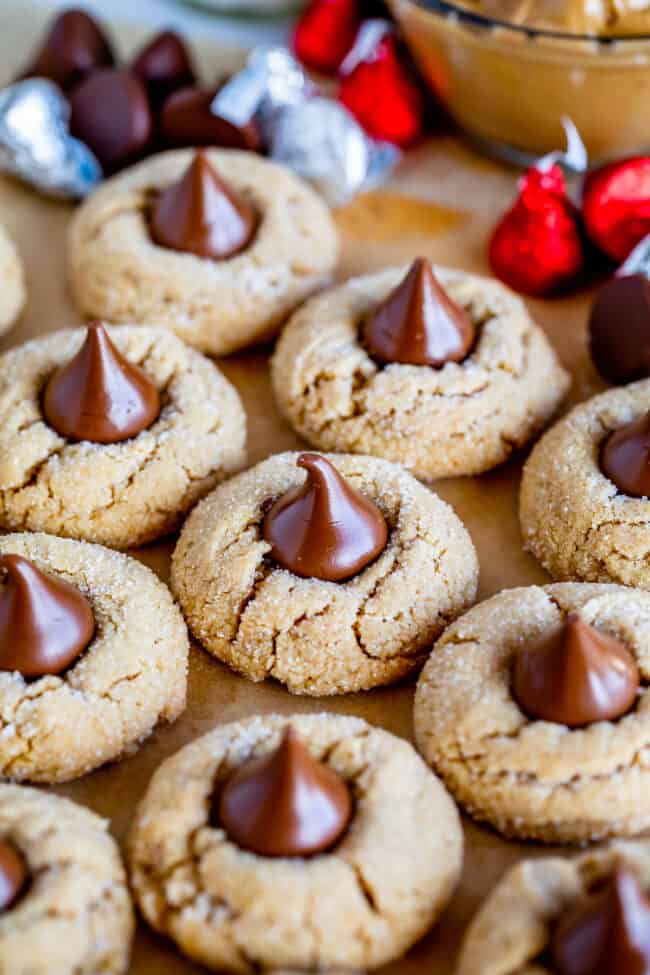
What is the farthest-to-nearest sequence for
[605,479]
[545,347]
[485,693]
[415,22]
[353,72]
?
[353,72]
[415,22]
[545,347]
[605,479]
[485,693]

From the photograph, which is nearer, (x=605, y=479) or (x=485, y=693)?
(x=485, y=693)

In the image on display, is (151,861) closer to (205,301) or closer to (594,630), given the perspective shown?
(594,630)

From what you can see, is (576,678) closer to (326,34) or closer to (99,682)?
(99,682)

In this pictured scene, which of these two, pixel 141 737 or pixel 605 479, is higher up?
pixel 605 479

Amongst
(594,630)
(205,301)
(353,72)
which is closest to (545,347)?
(205,301)

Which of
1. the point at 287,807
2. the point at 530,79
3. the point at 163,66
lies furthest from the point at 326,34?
the point at 287,807

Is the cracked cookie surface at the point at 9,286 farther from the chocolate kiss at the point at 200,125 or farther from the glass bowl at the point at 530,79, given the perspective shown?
the glass bowl at the point at 530,79
